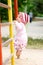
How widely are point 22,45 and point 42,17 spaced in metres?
31.3

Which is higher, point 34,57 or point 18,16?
point 18,16

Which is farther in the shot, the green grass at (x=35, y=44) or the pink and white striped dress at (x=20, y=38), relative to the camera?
the green grass at (x=35, y=44)

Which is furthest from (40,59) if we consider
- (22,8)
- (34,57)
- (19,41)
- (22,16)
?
(22,8)

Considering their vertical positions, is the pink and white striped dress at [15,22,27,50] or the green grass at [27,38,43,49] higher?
the pink and white striped dress at [15,22,27,50]

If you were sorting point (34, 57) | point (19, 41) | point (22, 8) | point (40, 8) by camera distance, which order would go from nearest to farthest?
point (19, 41), point (34, 57), point (22, 8), point (40, 8)

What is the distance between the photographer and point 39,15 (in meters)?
37.4

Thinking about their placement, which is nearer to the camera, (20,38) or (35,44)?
(20,38)

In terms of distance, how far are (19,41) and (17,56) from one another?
0.43 metres

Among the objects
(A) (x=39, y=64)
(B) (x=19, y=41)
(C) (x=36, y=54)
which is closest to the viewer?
(A) (x=39, y=64)

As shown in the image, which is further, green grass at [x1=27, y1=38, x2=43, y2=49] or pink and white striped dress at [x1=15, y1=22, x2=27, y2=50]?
green grass at [x1=27, y1=38, x2=43, y2=49]

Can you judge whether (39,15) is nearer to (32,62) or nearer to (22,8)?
(22,8)

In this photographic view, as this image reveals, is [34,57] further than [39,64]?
Yes

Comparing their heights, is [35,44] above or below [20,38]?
below

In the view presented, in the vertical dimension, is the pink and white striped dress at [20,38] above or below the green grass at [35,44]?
above
